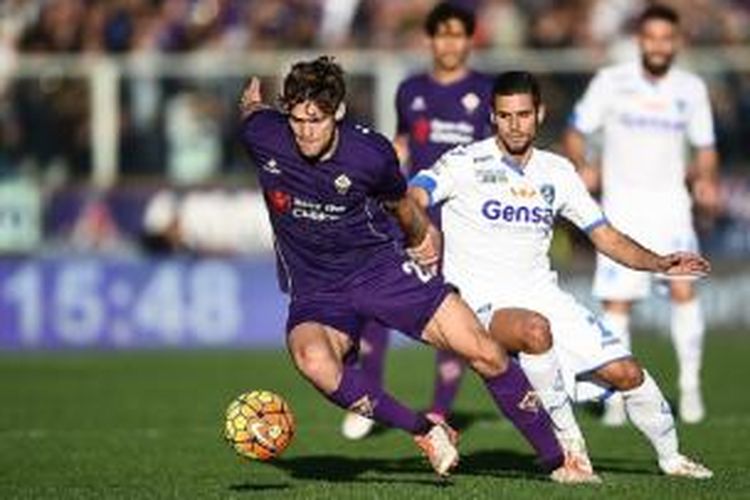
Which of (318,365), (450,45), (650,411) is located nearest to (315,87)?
(318,365)

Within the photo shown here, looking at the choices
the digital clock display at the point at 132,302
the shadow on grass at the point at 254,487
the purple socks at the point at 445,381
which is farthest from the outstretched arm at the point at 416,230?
the digital clock display at the point at 132,302

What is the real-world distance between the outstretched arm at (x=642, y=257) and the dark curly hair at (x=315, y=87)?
67.4 inches

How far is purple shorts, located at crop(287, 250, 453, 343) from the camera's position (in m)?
11.1

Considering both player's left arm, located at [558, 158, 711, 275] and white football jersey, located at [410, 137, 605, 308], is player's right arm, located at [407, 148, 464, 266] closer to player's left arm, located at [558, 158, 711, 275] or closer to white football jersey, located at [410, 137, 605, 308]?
white football jersey, located at [410, 137, 605, 308]

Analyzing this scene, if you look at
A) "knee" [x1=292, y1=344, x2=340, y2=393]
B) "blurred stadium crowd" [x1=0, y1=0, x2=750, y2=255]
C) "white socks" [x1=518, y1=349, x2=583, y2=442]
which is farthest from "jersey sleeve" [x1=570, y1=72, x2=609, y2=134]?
"blurred stadium crowd" [x1=0, y1=0, x2=750, y2=255]

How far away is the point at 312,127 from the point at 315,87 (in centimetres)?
21

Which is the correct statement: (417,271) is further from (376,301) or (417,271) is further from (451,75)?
(451,75)

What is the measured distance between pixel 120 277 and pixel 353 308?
1206cm

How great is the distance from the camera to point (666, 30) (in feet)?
49.7

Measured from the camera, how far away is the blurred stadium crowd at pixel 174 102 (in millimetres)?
23812

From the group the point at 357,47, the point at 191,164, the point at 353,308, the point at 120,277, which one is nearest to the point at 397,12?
the point at 357,47

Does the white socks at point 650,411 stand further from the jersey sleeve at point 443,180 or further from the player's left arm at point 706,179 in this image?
the player's left arm at point 706,179

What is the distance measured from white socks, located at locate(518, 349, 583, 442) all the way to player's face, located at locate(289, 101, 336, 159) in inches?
64.9

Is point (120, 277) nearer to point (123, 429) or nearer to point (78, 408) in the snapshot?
point (78, 408)
